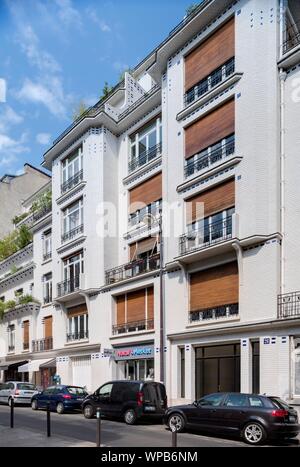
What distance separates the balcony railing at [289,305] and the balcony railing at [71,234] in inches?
614

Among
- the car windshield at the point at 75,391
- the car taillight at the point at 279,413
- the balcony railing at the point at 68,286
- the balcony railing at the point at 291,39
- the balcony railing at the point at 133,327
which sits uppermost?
the balcony railing at the point at 291,39

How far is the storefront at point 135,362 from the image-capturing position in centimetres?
2764

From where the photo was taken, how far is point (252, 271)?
21.9m

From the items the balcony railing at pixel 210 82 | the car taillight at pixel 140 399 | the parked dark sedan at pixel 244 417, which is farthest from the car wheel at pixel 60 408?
the balcony railing at pixel 210 82

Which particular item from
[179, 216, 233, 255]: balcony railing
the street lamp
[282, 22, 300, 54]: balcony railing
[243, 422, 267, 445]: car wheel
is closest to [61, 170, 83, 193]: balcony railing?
the street lamp

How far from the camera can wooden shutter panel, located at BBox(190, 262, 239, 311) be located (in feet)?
75.2

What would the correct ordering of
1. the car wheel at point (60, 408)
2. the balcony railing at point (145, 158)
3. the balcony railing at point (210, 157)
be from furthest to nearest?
the balcony railing at point (145, 158)
the car wheel at point (60, 408)
the balcony railing at point (210, 157)

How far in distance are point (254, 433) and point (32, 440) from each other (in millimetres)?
5721

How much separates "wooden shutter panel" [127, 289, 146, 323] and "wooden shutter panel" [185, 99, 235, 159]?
7.37m

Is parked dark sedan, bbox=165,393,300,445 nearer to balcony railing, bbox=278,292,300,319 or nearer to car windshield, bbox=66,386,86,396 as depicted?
balcony railing, bbox=278,292,300,319

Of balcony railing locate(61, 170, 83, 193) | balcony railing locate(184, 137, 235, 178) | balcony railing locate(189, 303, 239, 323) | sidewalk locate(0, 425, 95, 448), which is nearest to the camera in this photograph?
sidewalk locate(0, 425, 95, 448)

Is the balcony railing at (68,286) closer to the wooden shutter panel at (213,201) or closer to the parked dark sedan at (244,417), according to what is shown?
the wooden shutter panel at (213,201)

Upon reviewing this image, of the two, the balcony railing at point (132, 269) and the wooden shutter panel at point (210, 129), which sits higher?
the wooden shutter panel at point (210, 129)

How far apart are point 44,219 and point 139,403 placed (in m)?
21.2
